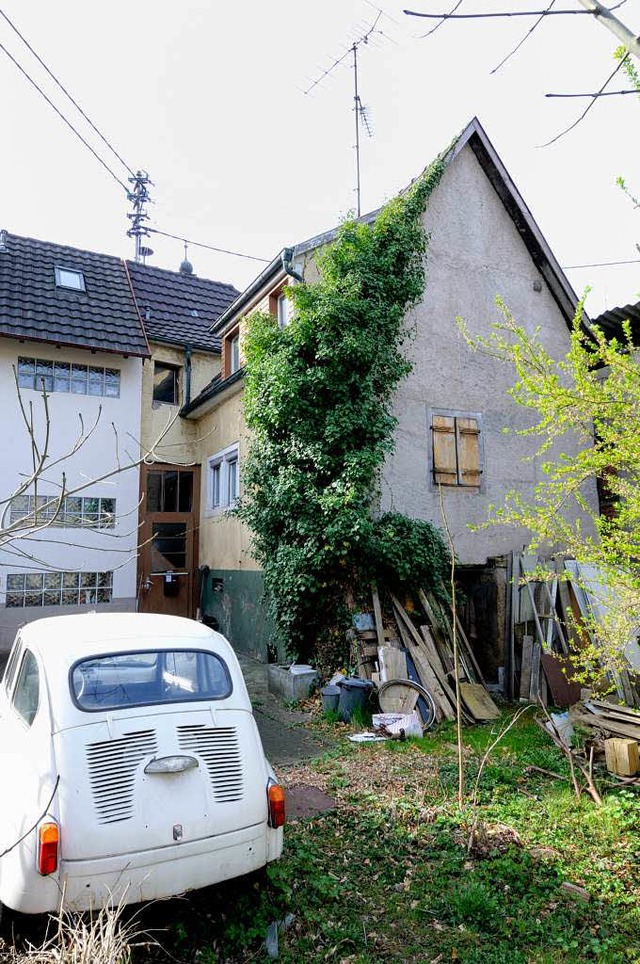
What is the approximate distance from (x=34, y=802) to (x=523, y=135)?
14.6ft

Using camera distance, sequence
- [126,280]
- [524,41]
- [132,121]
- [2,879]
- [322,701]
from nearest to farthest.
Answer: [524,41], [2,879], [132,121], [322,701], [126,280]

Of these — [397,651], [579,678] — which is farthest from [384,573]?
[579,678]

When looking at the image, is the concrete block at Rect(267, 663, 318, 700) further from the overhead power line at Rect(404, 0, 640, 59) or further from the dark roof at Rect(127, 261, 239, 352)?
the dark roof at Rect(127, 261, 239, 352)

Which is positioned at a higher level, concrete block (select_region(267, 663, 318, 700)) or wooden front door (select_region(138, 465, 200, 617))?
wooden front door (select_region(138, 465, 200, 617))

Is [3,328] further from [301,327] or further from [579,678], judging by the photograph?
[579,678]

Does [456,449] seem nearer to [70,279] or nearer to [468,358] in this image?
[468,358]

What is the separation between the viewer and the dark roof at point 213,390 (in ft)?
39.7

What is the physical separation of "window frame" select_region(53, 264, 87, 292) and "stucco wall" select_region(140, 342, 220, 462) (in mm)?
2181

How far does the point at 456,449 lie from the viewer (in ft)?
35.7

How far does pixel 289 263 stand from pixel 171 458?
19.4ft

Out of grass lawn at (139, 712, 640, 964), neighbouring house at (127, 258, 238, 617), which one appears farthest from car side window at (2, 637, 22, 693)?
neighbouring house at (127, 258, 238, 617)

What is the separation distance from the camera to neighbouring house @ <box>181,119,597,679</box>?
10484 mm

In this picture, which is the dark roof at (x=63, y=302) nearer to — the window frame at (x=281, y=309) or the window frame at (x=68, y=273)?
the window frame at (x=68, y=273)

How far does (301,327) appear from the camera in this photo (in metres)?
9.48
